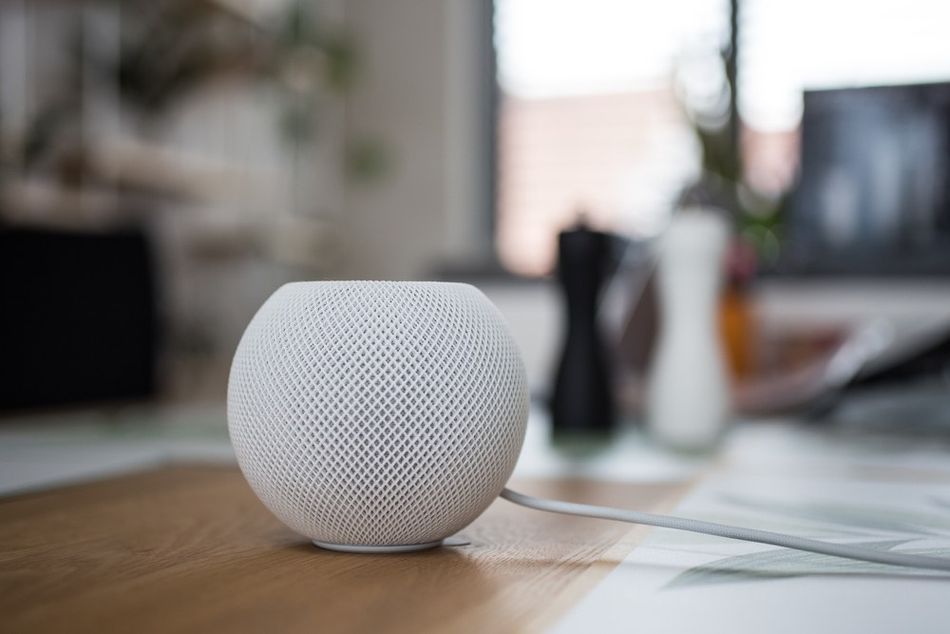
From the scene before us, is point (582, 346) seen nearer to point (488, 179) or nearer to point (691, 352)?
Answer: point (691, 352)

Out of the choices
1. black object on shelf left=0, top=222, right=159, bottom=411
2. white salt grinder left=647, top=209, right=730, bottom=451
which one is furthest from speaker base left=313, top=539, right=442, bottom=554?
black object on shelf left=0, top=222, right=159, bottom=411

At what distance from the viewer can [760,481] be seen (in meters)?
0.65

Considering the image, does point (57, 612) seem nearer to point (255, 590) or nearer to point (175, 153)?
point (255, 590)

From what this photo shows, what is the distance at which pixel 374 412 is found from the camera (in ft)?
1.28

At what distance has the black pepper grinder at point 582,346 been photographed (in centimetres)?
97

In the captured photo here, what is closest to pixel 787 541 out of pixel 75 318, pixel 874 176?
pixel 874 176

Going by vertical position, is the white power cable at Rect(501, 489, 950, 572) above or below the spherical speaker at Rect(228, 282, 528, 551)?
below

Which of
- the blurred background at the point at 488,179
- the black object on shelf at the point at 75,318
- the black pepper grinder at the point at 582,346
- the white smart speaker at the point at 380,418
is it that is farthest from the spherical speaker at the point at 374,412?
Result: the black object on shelf at the point at 75,318

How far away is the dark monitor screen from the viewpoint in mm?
1452

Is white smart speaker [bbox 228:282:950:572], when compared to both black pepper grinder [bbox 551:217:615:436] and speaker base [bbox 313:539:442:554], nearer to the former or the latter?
speaker base [bbox 313:539:442:554]

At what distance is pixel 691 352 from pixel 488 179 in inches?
119

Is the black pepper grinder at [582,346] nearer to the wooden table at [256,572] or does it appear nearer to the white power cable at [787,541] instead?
the wooden table at [256,572]

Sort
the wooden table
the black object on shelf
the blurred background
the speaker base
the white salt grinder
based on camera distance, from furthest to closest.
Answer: the black object on shelf, the blurred background, the white salt grinder, the speaker base, the wooden table

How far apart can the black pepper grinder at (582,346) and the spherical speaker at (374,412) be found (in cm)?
56
